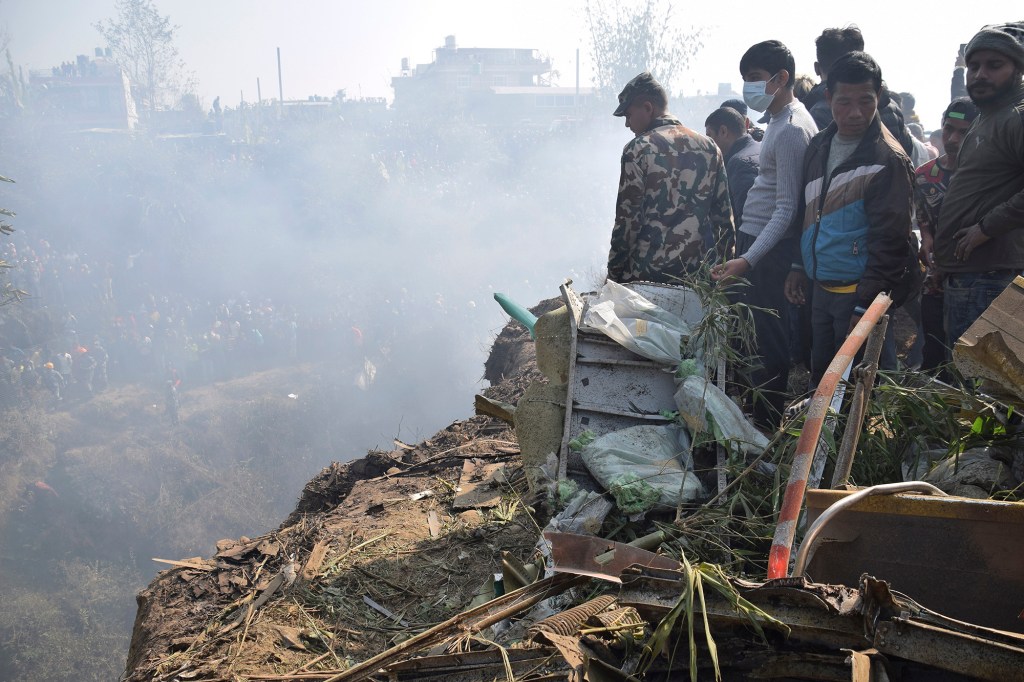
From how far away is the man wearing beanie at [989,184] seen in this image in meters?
3.23

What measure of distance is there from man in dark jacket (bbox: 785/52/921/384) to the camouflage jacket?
66cm

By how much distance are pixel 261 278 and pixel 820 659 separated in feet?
98.5

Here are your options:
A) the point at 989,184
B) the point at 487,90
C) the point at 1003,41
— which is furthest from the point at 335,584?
the point at 487,90

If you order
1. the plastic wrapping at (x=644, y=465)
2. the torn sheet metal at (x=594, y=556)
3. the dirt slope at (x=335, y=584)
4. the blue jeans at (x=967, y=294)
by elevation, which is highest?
the blue jeans at (x=967, y=294)

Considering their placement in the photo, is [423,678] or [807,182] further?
Result: [807,182]

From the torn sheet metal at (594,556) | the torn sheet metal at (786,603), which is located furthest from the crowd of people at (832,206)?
the torn sheet metal at (786,603)

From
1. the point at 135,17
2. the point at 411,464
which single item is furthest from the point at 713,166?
the point at 135,17

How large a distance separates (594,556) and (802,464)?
2.37ft

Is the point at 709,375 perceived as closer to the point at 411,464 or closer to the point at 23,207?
the point at 411,464

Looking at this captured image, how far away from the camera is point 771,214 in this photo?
4.20 metres

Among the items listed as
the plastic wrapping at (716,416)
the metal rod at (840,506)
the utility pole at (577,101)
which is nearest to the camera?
the metal rod at (840,506)

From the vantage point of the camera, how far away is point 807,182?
12.5ft

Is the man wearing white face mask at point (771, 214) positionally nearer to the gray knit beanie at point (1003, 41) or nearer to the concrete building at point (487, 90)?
the gray knit beanie at point (1003, 41)

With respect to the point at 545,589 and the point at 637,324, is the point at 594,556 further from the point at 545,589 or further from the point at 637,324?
the point at 637,324
